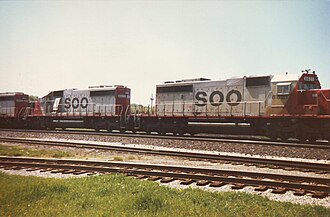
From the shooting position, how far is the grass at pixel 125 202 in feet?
14.1

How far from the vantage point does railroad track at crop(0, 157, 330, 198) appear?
6.04 metres

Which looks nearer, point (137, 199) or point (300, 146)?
point (137, 199)

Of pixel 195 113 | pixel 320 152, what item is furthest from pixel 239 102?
pixel 320 152

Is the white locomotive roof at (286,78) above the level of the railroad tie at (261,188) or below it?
above

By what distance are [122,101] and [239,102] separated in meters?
9.73

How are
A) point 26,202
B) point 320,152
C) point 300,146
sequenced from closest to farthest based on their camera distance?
1. point 26,202
2. point 320,152
3. point 300,146

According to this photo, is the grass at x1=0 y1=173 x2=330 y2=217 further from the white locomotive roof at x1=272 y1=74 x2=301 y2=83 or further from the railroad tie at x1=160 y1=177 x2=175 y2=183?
the white locomotive roof at x1=272 y1=74 x2=301 y2=83

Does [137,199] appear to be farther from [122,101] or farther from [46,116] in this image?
[46,116]

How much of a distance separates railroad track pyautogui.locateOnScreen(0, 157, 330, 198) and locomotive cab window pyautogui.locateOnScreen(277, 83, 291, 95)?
8.06 metres

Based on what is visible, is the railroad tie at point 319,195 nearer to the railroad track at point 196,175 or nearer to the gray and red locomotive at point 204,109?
the railroad track at point 196,175

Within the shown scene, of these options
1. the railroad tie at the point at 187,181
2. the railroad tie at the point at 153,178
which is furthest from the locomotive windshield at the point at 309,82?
the railroad tie at the point at 153,178

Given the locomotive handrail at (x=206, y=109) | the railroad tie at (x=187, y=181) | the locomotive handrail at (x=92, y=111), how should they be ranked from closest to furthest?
the railroad tie at (x=187, y=181), the locomotive handrail at (x=206, y=109), the locomotive handrail at (x=92, y=111)

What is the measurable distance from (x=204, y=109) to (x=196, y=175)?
405 inches

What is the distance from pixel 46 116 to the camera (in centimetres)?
2433
